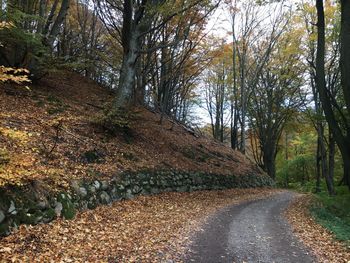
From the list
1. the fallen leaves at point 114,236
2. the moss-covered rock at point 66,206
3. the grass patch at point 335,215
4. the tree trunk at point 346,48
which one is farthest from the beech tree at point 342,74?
the moss-covered rock at point 66,206

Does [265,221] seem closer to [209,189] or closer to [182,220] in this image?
[182,220]

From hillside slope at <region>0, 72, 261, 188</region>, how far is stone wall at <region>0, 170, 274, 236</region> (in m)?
0.28

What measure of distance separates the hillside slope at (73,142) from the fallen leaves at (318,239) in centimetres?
521

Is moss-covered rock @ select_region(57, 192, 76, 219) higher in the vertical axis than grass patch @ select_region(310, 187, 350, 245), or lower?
higher

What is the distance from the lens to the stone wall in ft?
17.6

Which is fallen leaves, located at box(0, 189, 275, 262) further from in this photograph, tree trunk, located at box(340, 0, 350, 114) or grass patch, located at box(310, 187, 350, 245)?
tree trunk, located at box(340, 0, 350, 114)

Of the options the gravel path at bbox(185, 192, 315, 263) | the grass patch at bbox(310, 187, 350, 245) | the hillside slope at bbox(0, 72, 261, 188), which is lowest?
the gravel path at bbox(185, 192, 315, 263)

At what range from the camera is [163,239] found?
6.93 metres

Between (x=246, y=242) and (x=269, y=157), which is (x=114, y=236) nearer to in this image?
(x=246, y=242)

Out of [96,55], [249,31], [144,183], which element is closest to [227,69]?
[249,31]

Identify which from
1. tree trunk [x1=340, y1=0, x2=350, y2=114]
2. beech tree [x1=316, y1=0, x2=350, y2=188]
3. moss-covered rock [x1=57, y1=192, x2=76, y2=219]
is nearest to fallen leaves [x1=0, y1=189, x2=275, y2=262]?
moss-covered rock [x1=57, y1=192, x2=76, y2=219]

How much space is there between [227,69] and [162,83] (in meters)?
11.0

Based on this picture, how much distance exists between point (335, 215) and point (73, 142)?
9.36 meters

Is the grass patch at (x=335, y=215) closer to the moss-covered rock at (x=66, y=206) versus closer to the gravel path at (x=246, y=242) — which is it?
the gravel path at (x=246, y=242)
